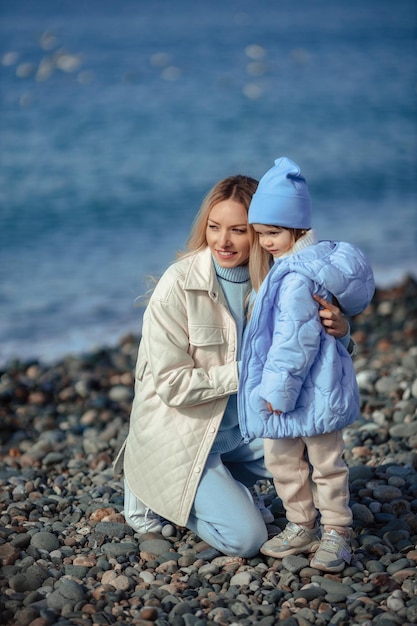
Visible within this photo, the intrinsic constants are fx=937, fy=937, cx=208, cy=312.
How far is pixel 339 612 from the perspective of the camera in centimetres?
343

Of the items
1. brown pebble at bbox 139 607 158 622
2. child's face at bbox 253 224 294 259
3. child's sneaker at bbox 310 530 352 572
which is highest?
child's face at bbox 253 224 294 259

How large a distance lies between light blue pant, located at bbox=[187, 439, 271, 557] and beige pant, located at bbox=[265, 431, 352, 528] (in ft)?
0.58

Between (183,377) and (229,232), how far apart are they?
654 mm

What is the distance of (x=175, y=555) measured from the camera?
157 inches

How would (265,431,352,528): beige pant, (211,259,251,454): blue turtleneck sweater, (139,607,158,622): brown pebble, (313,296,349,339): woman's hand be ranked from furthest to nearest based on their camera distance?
(211,259,251,454): blue turtleneck sweater
(265,431,352,528): beige pant
(313,296,349,339): woman's hand
(139,607,158,622): brown pebble

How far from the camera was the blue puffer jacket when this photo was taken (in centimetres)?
352

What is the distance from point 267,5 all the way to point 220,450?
1043 inches

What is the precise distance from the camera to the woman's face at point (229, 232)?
4.01 m

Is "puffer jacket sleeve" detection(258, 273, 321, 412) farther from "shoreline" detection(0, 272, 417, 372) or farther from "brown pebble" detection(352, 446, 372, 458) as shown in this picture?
"shoreline" detection(0, 272, 417, 372)

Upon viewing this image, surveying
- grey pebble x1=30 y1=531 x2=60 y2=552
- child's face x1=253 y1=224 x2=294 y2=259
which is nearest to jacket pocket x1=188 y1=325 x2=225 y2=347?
child's face x1=253 y1=224 x2=294 y2=259

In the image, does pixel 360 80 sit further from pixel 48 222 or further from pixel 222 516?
pixel 222 516

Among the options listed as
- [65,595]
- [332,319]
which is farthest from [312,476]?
[65,595]

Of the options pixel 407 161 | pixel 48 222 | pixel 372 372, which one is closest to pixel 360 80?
pixel 407 161

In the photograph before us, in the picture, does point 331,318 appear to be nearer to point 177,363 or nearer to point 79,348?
point 177,363
